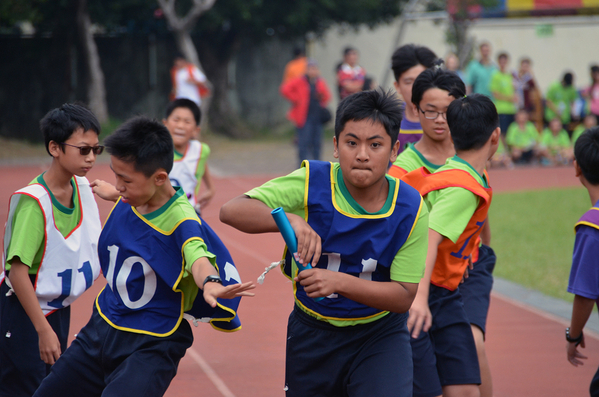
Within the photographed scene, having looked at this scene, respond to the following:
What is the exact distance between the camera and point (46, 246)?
2.94 meters

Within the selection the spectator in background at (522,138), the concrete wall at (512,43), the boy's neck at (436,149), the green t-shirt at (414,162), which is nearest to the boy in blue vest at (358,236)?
the green t-shirt at (414,162)

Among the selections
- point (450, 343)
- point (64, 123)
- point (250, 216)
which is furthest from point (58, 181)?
point (450, 343)

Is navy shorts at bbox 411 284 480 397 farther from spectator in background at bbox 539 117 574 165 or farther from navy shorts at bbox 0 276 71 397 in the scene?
spectator in background at bbox 539 117 574 165

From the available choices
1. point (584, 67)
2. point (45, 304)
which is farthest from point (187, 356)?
point (584, 67)

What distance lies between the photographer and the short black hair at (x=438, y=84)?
11.0 feet

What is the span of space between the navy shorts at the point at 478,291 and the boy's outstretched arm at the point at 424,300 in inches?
25.9

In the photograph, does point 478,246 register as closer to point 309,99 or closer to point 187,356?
point 187,356

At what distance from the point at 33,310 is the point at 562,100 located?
1438 centimetres

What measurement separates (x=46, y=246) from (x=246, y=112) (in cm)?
1720

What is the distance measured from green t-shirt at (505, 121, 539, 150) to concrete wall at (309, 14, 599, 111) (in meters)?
6.73

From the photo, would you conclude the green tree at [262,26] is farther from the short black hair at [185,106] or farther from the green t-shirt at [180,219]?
the green t-shirt at [180,219]

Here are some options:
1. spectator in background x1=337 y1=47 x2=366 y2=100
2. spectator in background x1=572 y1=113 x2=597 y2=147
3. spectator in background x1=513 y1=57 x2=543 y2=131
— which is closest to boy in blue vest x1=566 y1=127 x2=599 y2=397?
spectator in background x1=337 y1=47 x2=366 y2=100

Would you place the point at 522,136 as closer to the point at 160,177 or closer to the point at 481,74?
the point at 481,74

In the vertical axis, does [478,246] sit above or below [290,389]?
above
